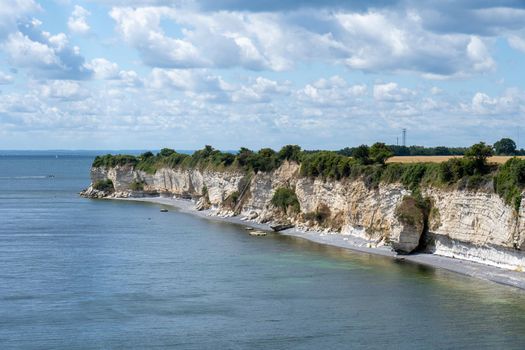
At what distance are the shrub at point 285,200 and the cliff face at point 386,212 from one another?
70cm

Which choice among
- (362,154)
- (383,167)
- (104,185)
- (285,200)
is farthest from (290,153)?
(104,185)

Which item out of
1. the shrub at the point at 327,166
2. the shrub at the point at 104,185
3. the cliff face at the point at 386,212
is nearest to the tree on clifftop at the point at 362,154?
the shrub at the point at 327,166

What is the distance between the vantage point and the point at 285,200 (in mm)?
87625

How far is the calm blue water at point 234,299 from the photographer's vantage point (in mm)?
36250

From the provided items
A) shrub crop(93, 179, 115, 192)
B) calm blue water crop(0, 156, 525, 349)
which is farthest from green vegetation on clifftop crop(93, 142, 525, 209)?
shrub crop(93, 179, 115, 192)

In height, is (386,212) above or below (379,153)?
below

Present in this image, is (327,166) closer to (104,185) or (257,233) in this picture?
(257,233)

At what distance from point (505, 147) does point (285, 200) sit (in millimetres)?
39503

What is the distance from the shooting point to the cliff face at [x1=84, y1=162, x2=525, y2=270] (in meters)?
53.4

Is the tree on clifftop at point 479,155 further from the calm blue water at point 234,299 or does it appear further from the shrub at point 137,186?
the shrub at point 137,186

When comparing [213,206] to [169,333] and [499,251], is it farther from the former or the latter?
[169,333]

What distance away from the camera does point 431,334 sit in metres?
37.3

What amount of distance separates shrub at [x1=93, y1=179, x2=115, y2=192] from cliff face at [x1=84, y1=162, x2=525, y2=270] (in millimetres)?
31343

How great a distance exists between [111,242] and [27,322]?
3289 centimetres
